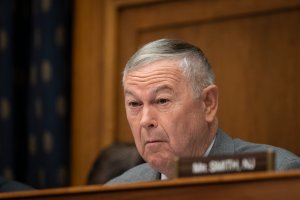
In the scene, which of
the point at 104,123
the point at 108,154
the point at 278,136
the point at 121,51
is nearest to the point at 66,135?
the point at 104,123

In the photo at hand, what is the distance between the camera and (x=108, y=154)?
4.39 meters

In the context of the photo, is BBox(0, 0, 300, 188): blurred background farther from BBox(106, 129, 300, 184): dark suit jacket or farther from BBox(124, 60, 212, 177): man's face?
BBox(124, 60, 212, 177): man's face

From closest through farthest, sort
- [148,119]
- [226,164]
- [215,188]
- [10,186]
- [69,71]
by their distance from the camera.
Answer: [215,188], [226,164], [148,119], [10,186], [69,71]

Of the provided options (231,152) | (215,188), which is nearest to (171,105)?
(231,152)

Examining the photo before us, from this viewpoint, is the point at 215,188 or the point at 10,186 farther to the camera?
the point at 10,186

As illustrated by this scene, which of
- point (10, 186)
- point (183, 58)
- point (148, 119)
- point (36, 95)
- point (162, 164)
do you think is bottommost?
point (10, 186)

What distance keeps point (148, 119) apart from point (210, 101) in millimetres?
291

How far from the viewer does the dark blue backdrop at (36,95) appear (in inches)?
213

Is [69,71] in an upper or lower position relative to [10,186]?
upper

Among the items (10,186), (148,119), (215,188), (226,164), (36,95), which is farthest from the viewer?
(36,95)

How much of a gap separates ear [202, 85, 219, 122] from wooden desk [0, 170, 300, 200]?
102cm

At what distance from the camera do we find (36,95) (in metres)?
5.44

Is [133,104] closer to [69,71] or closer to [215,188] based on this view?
[215,188]

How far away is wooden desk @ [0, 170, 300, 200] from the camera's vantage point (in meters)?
1.99
